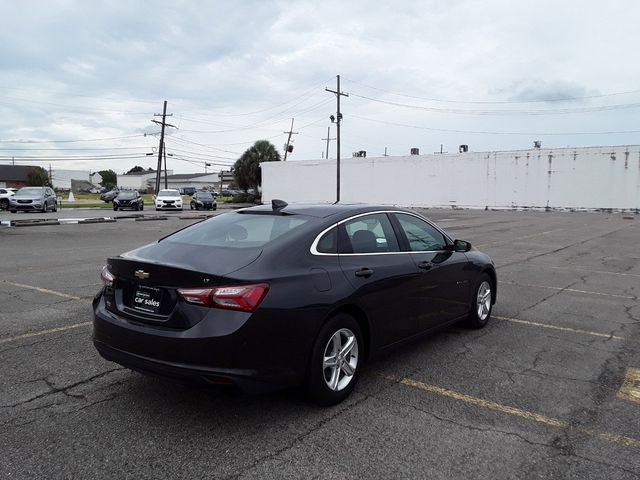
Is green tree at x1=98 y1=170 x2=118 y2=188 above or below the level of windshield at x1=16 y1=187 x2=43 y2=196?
above

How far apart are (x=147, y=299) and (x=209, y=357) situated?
715mm

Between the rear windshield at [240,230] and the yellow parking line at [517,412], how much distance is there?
5.35 feet

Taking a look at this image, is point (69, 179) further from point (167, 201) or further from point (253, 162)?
point (167, 201)

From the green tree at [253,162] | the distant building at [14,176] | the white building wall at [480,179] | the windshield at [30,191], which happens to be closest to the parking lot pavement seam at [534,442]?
the windshield at [30,191]

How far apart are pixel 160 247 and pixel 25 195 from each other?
3255 centimetres

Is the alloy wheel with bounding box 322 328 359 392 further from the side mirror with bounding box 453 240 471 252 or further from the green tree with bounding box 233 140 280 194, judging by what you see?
the green tree with bounding box 233 140 280 194

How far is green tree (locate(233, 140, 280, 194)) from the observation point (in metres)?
65.9

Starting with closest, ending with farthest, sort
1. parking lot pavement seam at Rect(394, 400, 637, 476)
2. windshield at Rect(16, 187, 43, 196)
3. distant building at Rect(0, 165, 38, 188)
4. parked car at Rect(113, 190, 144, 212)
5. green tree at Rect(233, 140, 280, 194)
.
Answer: parking lot pavement seam at Rect(394, 400, 637, 476), windshield at Rect(16, 187, 43, 196), parked car at Rect(113, 190, 144, 212), green tree at Rect(233, 140, 280, 194), distant building at Rect(0, 165, 38, 188)

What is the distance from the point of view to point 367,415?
3773 millimetres

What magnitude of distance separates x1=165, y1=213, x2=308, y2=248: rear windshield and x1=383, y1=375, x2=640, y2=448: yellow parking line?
5.35 ft

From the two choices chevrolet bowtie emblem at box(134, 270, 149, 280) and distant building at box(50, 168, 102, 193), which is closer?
chevrolet bowtie emblem at box(134, 270, 149, 280)

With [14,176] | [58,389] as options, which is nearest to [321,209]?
[58,389]

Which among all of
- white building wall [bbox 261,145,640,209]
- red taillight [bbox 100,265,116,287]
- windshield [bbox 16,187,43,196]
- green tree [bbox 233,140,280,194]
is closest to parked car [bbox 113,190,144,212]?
windshield [bbox 16,187,43,196]

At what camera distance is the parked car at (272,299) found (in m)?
3.35
